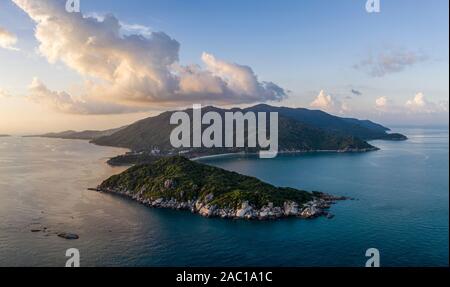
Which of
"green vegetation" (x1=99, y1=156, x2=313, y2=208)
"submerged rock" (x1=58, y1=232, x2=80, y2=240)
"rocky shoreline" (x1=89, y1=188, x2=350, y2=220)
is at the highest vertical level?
"green vegetation" (x1=99, y1=156, x2=313, y2=208)

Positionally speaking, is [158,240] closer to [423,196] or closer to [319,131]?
[423,196]

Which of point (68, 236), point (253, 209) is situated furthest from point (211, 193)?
point (68, 236)

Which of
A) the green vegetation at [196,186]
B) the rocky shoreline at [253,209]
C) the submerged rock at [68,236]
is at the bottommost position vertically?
the submerged rock at [68,236]

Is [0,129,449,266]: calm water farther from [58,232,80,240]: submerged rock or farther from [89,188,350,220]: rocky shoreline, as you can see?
[89,188,350,220]: rocky shoreline

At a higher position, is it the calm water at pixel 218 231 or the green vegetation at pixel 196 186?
the green vegetation at pixel 196 186

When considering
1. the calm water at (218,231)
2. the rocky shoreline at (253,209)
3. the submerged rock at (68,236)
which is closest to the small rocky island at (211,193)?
the rocky shoreline at (253,209)

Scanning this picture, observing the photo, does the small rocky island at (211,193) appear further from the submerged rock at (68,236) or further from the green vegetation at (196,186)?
the submerged rock at (68,236)

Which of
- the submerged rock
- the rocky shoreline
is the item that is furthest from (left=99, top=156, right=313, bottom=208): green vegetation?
the submerged rock

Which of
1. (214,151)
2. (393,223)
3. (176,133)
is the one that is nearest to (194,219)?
(393,223)

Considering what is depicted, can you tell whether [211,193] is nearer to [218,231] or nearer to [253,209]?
[253,209]
